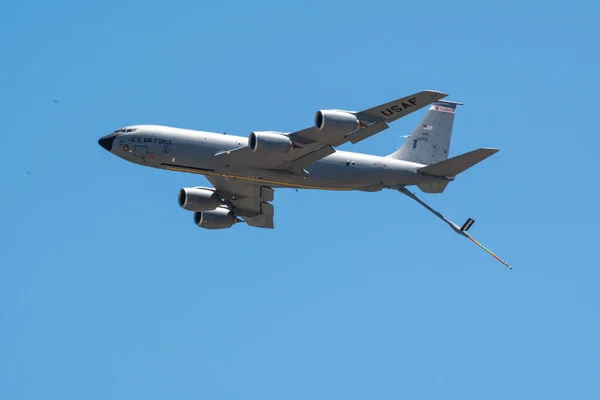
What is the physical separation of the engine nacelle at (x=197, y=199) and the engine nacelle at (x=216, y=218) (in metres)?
1.83

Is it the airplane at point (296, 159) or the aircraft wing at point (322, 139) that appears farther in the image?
the airplane at point (296, 159)

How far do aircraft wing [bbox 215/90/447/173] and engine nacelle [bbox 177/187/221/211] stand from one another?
6473 millimetres

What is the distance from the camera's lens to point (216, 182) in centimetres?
6594

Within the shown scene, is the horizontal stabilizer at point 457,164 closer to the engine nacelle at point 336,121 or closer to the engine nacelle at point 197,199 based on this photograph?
the engine nacelle at point 336,121

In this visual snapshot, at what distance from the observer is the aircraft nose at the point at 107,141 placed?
5919 centimetres

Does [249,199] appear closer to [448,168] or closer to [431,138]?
[431,138]

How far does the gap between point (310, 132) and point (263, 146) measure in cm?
262

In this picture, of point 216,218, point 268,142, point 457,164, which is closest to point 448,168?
point 457,164

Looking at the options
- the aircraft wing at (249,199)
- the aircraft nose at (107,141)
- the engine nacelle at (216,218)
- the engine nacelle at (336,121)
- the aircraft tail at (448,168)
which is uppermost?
the engine nacelle at (336,121)

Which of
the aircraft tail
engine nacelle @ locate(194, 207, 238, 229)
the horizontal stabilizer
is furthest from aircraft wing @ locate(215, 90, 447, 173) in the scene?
engine nacelle @ locate(194, 207, 238, 229)

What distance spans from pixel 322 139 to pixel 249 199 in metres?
10.6

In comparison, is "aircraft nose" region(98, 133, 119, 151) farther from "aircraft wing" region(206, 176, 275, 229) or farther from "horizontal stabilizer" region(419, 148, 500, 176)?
"horizontal stabilizer" region(419, 148, 500, 176)

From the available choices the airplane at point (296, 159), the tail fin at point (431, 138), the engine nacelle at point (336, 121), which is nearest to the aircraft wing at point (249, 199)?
the airplane at point (296, 159)

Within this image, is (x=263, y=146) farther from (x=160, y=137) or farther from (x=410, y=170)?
(x=410, y=170)
